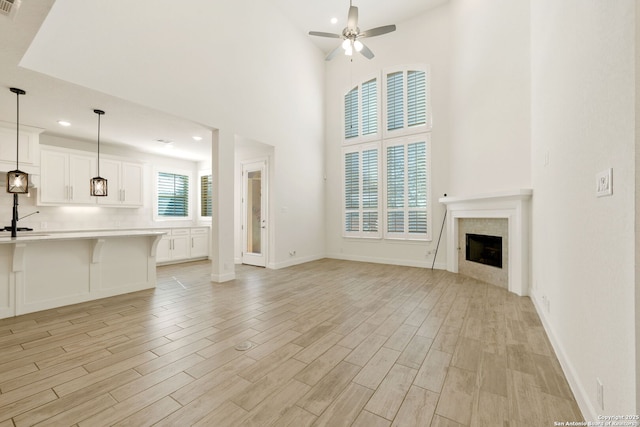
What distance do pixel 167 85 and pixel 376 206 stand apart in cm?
489

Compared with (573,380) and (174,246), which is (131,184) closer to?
(174,246)

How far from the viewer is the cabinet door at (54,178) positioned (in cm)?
475

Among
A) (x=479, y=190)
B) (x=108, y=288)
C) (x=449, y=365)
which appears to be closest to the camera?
(x=449, y=365)

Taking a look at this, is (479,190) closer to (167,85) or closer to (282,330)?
(282,330)

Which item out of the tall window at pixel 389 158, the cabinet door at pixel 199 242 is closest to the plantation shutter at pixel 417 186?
the tall window at pixel 389 158

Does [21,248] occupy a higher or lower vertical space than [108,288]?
higher

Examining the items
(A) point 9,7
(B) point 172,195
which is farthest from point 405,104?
(B) point 172,195

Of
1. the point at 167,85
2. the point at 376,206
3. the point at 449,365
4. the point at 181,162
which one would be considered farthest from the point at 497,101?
the point at 181,162

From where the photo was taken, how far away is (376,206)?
6.53m

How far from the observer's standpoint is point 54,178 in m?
4.89

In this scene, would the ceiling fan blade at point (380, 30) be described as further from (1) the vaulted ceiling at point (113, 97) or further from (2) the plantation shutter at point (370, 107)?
(2) the plantation shutter at point (370, 107)

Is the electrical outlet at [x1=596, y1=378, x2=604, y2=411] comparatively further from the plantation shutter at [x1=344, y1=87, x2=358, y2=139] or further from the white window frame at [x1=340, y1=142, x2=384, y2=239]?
the plantation shutter at [x1=344, y1=87, x2=358, y2=139]

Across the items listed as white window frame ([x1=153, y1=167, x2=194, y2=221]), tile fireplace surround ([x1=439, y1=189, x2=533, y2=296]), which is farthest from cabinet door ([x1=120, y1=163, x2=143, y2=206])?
tile fireplace surround ([x1=439, y1=189, x2=533, y2=296])

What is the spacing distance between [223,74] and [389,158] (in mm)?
4023
